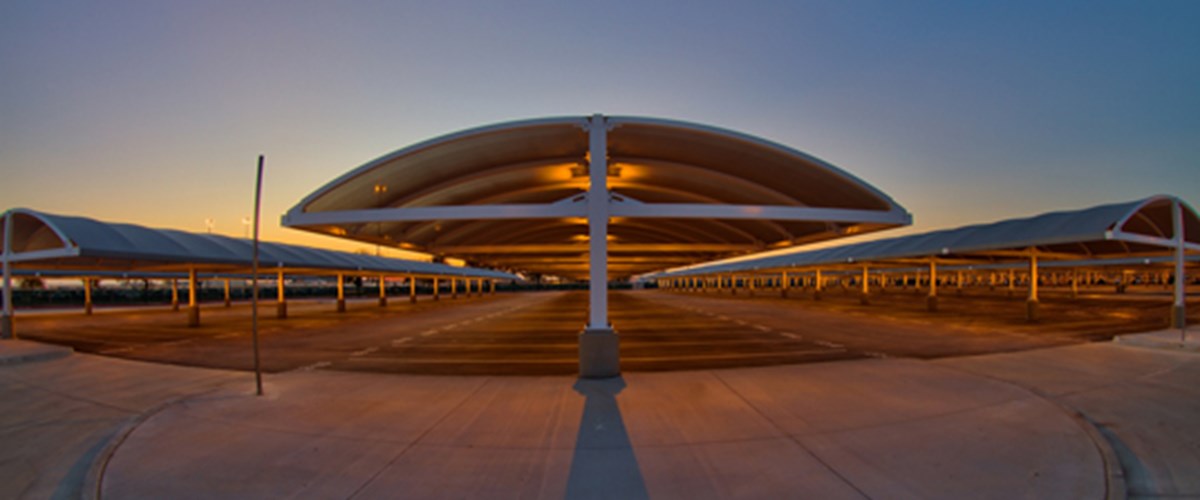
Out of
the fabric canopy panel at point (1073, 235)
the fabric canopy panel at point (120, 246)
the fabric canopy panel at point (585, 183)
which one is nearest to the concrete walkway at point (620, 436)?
the fabric canopy panel at point (585, 183)

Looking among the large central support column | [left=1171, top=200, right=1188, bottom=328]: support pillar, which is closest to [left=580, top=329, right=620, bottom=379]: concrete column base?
the large central support column

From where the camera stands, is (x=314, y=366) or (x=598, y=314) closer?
(x=598, y=314)

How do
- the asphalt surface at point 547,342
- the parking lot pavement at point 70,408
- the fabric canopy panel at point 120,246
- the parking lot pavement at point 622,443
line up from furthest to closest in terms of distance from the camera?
the fabric canopy panel at point 120,246
the asphalt surface at point 547,342
the parking lot pavement at point 70,408
the parking lot pavement at point 622,443

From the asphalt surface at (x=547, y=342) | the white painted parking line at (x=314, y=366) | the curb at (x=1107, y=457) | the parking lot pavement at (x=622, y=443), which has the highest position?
the parking lot pavement at (x=622, y=443)

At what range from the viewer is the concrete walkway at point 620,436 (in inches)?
187

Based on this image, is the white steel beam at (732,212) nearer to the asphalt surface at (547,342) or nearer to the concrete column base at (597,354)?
the concrete column base at (597,354)

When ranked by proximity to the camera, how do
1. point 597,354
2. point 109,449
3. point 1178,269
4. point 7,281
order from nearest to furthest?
1. point 109,449
2. point 597,354
3. point 1178,269
4. point 7,281

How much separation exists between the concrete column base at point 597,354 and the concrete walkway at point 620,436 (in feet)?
1.22

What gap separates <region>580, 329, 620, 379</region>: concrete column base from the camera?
30.1 ft

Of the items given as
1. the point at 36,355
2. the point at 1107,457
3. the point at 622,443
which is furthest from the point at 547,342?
the point at 36,355

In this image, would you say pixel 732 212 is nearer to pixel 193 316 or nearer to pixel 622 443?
pixel 622 443

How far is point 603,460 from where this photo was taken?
5258 millimetres

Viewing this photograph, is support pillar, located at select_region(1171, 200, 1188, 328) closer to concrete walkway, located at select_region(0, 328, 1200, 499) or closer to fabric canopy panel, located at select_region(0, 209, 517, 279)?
concrete walkway, located at select_region(0, 328, 1200, 499)

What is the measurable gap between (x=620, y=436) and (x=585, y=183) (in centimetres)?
991
